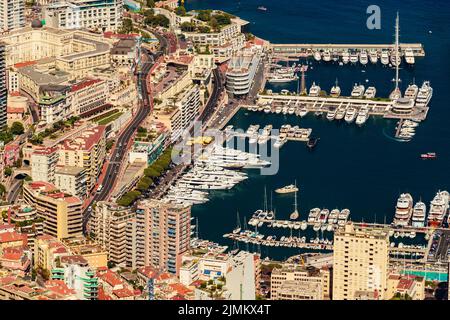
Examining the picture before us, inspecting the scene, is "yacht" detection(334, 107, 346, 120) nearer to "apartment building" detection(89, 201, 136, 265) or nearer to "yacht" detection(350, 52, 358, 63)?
"yacht" detection(350, 52, 358, 63)

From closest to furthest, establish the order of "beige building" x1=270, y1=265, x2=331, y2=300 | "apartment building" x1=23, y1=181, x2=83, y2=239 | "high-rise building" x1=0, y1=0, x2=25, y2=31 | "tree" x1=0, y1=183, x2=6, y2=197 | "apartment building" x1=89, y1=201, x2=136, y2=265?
1. "beige building" x1=270, y1=265, x2=331, y2=300
2. "apartment building" x1=89, y1=201, x2=136, y2=265
3. "apartment building" x1=23, y1=181, x2=83, y2=239
4. "tree" x1=0, y1=183, x2=6, y2=197
5. "high-rise building" x1=0, y1=0, x2=25, y2=31

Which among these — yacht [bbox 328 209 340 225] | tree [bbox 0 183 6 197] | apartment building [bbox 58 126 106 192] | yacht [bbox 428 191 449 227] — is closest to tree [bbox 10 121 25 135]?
apartment building [bbox 58 126 106 192]

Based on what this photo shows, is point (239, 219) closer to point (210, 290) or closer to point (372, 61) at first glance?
point (210, 290)

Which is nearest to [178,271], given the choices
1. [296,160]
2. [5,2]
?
[296,160]

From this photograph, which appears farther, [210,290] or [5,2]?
[5,2]

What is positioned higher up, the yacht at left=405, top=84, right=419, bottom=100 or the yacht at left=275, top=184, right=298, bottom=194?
the yacht at left=405, top=84, right=419, bottom=100

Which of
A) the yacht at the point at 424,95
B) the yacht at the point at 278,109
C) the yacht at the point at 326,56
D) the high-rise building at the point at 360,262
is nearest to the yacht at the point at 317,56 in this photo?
the yacht at the point at 326,56
